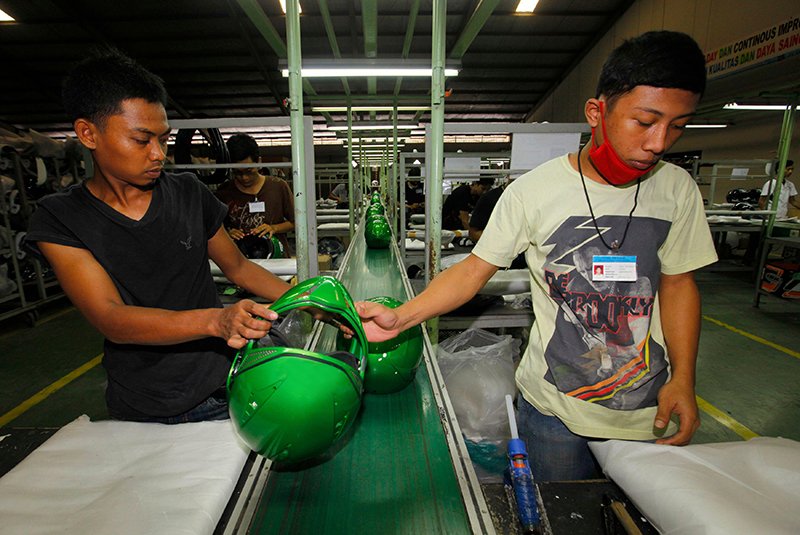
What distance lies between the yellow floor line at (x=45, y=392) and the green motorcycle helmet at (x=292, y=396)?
3746mm

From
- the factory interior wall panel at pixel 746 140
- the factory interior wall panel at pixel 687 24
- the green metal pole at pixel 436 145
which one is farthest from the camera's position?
the factory interior wall panel at pixel 746 140

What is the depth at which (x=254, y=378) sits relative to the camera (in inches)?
34.8

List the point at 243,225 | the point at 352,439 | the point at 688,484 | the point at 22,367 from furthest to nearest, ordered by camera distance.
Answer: the point at 22,367 < the point at 243,225 < the point at 352,439 < the point at 688,484

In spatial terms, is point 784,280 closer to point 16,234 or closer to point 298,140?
point 298,140

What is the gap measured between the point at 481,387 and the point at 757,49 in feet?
29.9

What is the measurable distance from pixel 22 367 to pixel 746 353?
796cm

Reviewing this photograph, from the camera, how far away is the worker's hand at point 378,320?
1.34 meters

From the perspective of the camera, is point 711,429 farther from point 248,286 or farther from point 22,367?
point 22,367

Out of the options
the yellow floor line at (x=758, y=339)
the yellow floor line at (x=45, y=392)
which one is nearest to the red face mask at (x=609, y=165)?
the yellow floor line at (x=45, y=392)

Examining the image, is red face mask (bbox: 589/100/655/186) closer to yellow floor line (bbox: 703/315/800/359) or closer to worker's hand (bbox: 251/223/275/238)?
worker's hand (bbox: 251/223/275/238)

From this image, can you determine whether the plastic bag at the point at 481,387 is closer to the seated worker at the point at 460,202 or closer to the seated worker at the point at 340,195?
the seated worker at the point at 460,202

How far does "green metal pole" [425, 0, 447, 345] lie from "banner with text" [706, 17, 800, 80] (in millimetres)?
5592

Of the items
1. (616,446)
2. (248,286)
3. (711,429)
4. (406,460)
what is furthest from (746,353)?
(248,286)

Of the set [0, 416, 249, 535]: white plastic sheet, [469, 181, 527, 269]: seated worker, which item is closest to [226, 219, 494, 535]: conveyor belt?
[0, 416, 249, 535]: white plastic sheet
